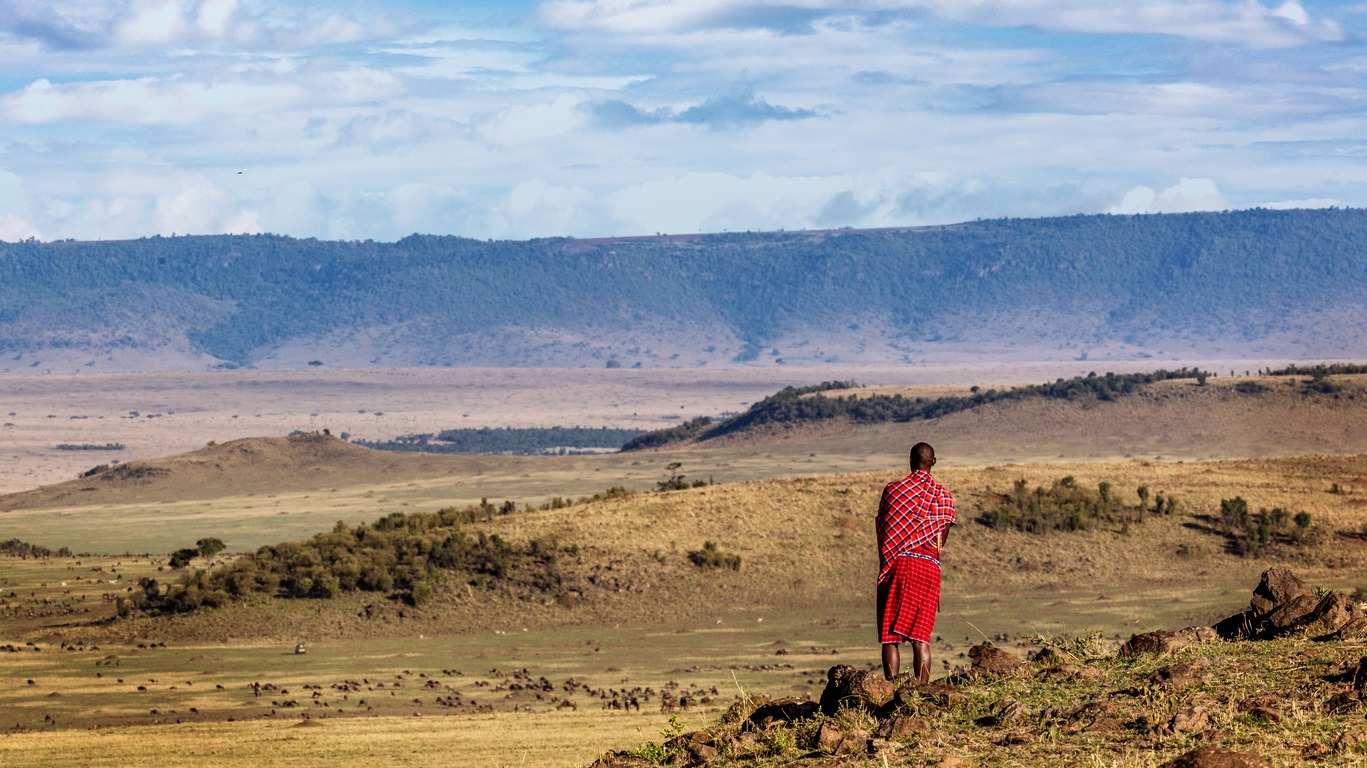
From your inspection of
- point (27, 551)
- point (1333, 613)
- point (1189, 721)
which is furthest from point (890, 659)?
point (27, 551)

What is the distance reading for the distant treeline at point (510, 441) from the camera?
10700 centimetres

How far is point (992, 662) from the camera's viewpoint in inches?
459

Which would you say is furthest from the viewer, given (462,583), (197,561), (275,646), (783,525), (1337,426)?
(1337,426)

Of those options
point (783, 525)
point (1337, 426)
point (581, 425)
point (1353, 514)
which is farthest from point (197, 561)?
point (581, 425)

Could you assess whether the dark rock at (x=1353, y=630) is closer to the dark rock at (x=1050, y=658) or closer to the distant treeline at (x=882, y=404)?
the dark rock at (x=1050, y=658)

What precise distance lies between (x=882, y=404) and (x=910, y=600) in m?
76.1

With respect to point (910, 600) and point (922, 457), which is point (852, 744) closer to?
point (910, 600)

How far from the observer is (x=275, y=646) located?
30.8m

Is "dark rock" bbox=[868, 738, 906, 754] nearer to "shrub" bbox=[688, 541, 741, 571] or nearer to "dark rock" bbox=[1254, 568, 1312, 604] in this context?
"dark rock" bbox=[1254, 568, 1312, 604]

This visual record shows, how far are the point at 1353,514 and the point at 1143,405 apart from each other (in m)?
39.7

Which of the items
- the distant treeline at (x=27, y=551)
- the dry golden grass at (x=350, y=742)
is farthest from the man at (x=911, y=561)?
the distant treeline at (x=27, y=551)

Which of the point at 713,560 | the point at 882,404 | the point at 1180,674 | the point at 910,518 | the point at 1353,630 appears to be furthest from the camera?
the point at 882,404

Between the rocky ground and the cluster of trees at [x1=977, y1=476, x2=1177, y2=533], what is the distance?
2528 cm

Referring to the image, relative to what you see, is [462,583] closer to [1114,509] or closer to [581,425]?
[1114,509]
